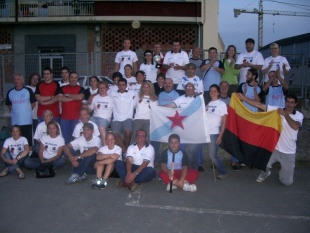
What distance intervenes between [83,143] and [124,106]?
47.0 inches

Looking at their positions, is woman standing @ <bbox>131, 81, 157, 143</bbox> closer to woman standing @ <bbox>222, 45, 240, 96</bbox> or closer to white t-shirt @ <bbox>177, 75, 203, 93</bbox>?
white t-shirt @ <bbox>177, 75, 203, 93</bbox>

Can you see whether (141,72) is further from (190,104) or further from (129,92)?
(190,104)

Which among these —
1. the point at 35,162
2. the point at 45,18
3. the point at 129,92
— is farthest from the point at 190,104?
the point at 45,18

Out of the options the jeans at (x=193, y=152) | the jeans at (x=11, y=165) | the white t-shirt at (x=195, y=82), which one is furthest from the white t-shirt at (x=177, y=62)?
the jeans at (x=11, y=165)

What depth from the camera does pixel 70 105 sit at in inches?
325

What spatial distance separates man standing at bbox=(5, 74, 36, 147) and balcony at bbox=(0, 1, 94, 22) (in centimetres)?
1307

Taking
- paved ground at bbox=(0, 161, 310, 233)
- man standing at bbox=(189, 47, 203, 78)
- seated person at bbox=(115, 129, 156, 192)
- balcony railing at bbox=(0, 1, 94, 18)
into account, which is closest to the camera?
paved ground at bbox=(0, 161, 310, 233)

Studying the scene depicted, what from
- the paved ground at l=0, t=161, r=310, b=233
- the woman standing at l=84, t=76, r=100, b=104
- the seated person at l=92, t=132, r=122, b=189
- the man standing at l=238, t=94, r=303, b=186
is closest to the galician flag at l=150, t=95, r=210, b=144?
the paved ground at l=0, t=161, r=310, b=233

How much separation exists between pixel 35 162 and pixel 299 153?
19.2 ft

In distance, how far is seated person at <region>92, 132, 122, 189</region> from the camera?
698 centimetres

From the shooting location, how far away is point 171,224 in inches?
209

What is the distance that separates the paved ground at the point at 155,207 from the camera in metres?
5.21

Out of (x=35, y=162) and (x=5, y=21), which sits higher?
(x=5, y=21)

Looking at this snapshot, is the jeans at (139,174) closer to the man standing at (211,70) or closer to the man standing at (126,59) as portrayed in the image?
the man standing at (211,70)
